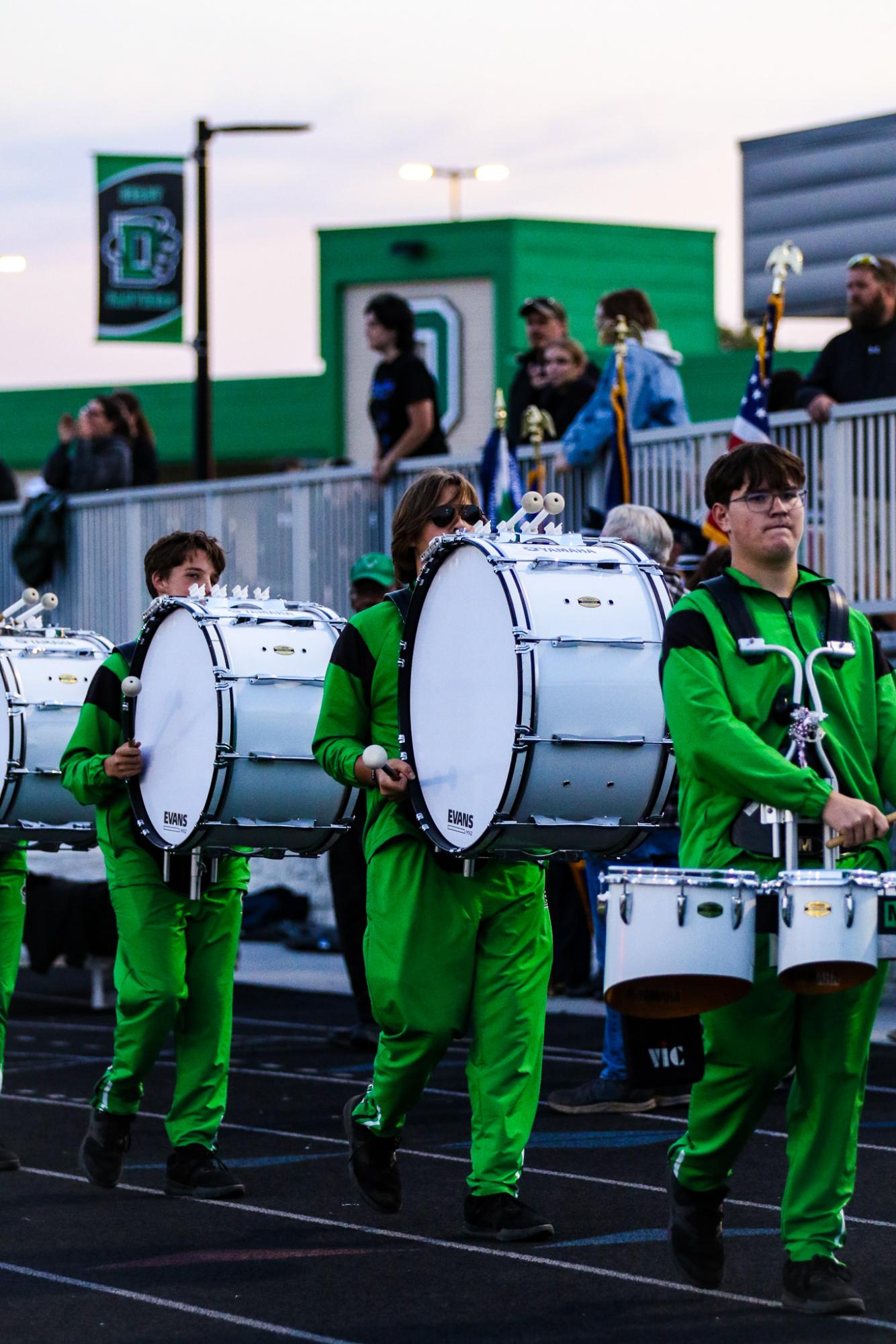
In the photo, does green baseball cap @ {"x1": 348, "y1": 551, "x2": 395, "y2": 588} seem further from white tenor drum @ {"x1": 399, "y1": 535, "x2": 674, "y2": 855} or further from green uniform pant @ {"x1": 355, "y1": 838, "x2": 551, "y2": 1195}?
green uniform pant @ {"x1": 355, "y1": 838, "x2": 551, "y2": 1195}

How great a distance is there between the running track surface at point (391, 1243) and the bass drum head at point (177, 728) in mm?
1213

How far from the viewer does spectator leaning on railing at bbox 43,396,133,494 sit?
17.6 metres

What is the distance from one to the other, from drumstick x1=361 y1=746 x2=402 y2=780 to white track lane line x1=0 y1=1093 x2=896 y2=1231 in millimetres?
1735

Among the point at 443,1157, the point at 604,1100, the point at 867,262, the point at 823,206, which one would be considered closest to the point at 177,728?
the point at 443,1157

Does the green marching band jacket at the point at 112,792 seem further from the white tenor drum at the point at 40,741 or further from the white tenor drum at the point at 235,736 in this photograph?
the white tenor drum at the point at 40,741

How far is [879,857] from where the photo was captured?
579 cm

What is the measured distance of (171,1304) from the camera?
6.11 meters

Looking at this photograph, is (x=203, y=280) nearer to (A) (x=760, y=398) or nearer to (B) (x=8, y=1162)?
(A) (x=760, y=398)

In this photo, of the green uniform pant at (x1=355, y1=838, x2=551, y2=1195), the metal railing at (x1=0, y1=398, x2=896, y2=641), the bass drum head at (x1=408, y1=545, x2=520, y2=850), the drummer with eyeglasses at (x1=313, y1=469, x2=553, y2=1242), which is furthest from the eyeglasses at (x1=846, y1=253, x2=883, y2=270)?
the green uniform pant at (x1=355, y1=838, x2=551, y2=1195)

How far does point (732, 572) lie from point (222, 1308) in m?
2.23

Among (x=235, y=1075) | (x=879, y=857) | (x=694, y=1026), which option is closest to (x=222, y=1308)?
(x=694, y=1026)

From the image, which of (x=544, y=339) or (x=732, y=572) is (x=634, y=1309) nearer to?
(x=732, y=572)

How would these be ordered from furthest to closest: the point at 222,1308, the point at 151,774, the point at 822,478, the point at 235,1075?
1. the point at 822,478
2. the point at 235,1075
3. the point at 151,774
4. the point at 222,1308

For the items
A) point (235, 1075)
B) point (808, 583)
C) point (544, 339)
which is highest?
point (544, 339)
